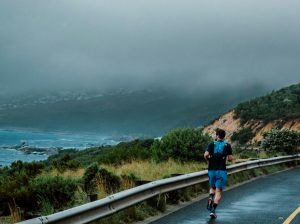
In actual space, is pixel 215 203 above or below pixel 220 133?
below

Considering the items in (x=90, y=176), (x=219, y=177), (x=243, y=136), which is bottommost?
(x=219, y=177)

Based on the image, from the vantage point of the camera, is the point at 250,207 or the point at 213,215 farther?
the point at 250,207

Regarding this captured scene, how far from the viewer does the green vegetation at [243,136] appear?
88.6 metres

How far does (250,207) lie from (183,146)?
11.3m

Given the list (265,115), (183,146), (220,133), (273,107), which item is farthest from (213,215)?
(273,107)

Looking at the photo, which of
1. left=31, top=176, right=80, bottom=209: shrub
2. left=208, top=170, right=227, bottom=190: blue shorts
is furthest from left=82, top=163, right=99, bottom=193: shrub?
left=208, top=170, right=227, bottom=190: blue shorts

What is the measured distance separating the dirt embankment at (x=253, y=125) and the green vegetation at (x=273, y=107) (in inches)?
44.5

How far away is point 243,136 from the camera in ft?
292

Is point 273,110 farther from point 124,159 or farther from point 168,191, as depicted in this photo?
point 168,191

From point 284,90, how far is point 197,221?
374ft

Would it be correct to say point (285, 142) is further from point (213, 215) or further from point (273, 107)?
point (273, 107)

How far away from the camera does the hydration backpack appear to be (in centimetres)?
1217

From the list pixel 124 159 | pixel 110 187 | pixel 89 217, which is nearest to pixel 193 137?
pixel 124 159

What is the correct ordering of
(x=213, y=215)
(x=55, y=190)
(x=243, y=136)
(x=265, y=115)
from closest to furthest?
(x=213, y=215) → (x=55, y=190) → (x=243, y=136) → (x=265, y=115)
